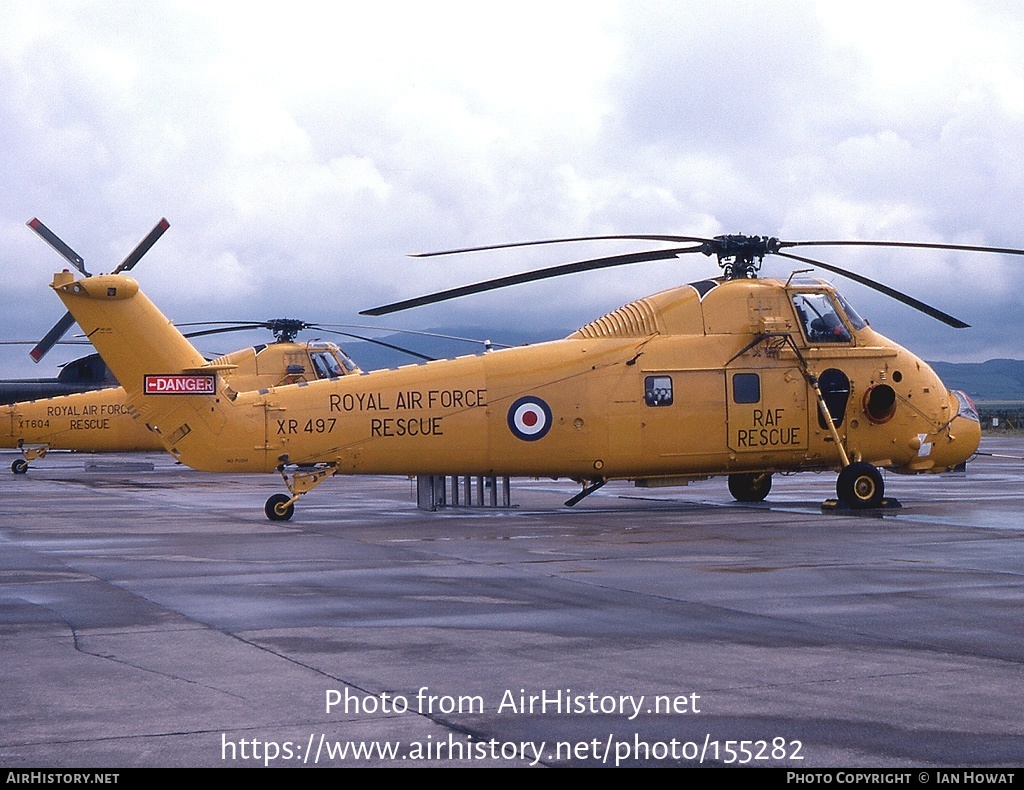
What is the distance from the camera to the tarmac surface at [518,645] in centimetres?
636

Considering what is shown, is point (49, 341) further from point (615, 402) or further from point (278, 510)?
point (615, 402)

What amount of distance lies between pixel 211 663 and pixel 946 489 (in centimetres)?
2232

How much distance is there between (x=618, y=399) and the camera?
20844mm

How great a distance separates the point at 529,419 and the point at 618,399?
5.16 ft

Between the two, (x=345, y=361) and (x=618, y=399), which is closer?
(x=618, y=399)

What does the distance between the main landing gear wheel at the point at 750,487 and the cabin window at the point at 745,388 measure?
2.75m

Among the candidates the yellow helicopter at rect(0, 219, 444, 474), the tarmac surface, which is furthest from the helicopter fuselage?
the yellow helicopter at rect(0, 219, 444, 474)

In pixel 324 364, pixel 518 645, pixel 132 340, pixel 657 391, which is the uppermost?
pixel 324 364

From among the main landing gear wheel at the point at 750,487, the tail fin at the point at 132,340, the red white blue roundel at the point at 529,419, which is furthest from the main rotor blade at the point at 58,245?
the main landing gear wheel at the point at 750,487

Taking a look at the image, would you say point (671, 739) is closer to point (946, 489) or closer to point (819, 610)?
point (819, 610)

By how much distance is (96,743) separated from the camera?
6352mm

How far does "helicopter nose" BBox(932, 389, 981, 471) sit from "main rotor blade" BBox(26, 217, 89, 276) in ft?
49.6

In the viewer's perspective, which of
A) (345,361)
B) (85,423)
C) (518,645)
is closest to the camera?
(518,645)

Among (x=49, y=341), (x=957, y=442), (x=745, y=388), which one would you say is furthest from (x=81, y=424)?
(x=957, y=442)
